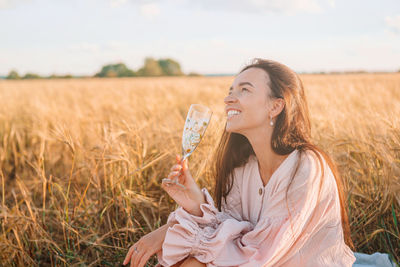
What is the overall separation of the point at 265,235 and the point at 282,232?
76 mm

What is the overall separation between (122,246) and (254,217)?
2.63 ft

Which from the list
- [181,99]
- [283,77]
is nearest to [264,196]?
[283,77]

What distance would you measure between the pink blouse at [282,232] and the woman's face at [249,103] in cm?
21

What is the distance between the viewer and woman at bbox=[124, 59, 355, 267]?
1447 mm

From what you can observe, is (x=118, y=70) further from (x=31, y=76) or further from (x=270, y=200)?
(x=270, y=200)

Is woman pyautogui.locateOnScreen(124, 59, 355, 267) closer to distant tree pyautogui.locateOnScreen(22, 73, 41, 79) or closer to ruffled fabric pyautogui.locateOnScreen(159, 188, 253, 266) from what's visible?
ruffled fabric pyautogui.locateOnScreen(159, 188, 253, 266)

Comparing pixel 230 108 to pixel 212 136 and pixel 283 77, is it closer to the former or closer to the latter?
pixel 283 77

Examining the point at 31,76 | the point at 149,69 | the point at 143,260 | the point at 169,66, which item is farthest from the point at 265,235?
the point at 169,66

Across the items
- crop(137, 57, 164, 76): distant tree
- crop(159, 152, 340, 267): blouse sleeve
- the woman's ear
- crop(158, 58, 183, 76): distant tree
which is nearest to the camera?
crop(159, 152, 340, 267): blouse sleeve

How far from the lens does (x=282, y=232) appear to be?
55.0 inches

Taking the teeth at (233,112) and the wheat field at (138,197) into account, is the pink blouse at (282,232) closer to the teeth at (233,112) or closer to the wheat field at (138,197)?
the teeth at (233,112)

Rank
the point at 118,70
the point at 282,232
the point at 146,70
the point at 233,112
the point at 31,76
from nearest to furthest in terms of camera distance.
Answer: the point at 282,232, the point at 233,112, the point at 31,76, the point at 146,70, the point at 118,70

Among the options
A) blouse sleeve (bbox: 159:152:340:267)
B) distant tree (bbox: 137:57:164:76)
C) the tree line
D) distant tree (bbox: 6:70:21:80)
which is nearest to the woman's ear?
blouse sleeve (bbox: 159:152:340:267)

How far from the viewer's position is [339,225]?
1.53 m
